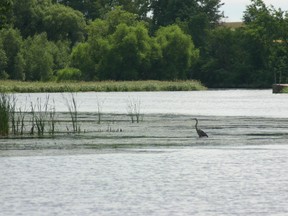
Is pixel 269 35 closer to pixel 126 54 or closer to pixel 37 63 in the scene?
pixel 126 54

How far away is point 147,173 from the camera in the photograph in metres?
24.5

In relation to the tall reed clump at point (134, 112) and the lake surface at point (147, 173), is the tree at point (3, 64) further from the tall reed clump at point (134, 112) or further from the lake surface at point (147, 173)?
the lake surface at point (147, 173)

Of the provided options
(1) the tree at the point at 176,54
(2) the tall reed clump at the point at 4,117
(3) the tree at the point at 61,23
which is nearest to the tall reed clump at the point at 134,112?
(2) the tall reed clump at the point at 4,117

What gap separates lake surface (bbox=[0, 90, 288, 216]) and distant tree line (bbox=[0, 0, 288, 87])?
290 feet

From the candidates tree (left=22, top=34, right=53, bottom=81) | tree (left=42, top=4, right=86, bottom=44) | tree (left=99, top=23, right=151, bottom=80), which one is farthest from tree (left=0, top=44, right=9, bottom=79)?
tree (left=99, top=23, right=151, bottom=80)

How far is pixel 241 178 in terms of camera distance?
76.8 feet

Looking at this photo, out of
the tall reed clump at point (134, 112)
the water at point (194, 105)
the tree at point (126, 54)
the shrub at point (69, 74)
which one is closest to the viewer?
the tall reed clump at point (134, 112)

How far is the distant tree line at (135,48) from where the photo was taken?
127 meters

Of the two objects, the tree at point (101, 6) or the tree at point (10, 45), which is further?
the tree at point (101, 6)

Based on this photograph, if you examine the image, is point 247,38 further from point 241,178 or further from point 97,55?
point 241,178

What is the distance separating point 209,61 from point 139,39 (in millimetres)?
13480

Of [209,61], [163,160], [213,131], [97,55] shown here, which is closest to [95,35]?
[97,55]

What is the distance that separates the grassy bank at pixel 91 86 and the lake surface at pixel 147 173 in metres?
63.1

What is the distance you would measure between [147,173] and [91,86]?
3334 inches
